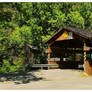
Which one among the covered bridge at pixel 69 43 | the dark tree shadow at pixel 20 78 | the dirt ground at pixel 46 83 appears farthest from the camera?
the covered bridge at pixel 69 43

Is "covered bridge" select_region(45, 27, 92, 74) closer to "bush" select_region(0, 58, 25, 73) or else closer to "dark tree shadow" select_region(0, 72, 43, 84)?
"bush" select_region(0, 58, 25, 73)

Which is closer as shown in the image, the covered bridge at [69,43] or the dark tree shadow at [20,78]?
the dark tree shadow at [20,78]

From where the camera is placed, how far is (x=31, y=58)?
97.6 feet

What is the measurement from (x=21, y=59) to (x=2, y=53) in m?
4.36

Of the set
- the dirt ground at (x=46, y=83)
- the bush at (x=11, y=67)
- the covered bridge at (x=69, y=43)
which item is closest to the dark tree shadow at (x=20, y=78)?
the dirt ground at (x=46, y=83)

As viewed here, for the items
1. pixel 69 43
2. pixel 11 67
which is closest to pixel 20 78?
pixel 69 43

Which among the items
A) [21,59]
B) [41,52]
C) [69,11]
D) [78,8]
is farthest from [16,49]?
[78,8]

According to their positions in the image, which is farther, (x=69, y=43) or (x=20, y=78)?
(x=69, y=43)

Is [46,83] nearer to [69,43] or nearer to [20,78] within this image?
[20,78]

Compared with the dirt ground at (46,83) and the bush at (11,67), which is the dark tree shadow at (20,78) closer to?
the dirt ground at (46,83)

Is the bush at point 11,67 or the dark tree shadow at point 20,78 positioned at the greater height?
the bush at point 11,67

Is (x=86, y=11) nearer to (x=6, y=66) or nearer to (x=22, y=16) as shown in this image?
(x=22, y=16)

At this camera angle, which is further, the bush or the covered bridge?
the bush

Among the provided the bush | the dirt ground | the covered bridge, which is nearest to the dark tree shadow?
the dirt ground
